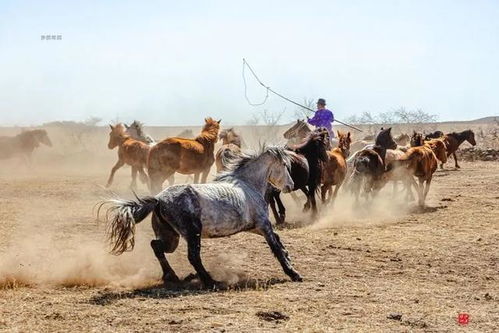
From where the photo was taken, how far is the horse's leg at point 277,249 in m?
7.58

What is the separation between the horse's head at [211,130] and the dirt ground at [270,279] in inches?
149

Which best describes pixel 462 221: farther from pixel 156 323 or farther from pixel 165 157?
pixel 156 323

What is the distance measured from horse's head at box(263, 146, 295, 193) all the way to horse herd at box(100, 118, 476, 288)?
0.04ft

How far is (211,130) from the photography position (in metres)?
16.3

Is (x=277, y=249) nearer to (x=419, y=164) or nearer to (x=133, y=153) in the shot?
(x=419, y=164)

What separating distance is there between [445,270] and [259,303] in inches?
121

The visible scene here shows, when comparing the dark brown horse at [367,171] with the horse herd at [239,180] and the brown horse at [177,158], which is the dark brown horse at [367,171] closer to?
the horse herd at [239,180]

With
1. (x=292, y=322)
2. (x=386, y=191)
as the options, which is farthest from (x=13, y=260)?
(x=386, y=191)

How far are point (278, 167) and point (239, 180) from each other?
718 millimetres

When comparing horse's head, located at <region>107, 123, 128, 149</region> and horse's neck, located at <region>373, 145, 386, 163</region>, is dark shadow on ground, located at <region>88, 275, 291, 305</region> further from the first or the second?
horse's head, located at <region>107, 123, 128, 149</region>

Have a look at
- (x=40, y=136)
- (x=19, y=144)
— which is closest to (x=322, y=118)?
(x=40, y=136)

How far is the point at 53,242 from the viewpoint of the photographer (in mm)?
10062

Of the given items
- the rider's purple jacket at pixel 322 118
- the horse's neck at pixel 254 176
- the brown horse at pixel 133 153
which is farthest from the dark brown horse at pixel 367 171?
the horse's neck at pixel 254 176

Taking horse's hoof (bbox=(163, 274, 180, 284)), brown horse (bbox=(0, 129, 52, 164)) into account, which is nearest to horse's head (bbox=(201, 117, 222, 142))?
horse's hoof (bbox=(163, 274, 180, 284))
